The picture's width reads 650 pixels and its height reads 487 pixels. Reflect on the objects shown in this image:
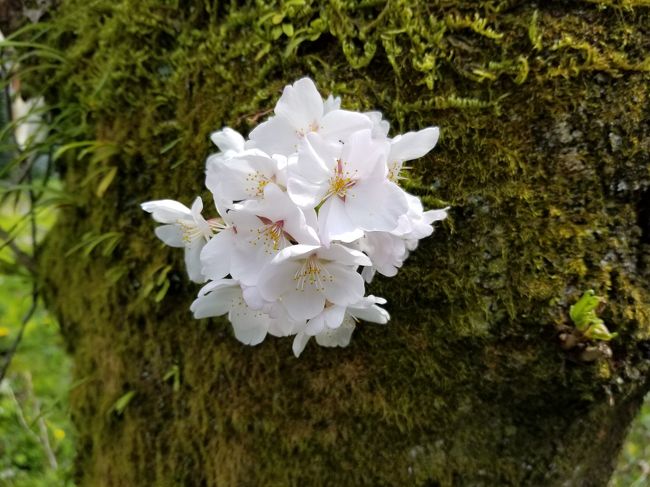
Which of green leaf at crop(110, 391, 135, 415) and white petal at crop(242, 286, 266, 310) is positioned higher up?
white petal at crop(242, 286, 266, 310)

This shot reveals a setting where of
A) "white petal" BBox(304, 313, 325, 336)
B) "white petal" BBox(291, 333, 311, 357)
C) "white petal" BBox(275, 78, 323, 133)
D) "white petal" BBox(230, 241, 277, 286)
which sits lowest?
"white petal" BBox(291, 333, 311, 357)

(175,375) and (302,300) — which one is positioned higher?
(302,300)

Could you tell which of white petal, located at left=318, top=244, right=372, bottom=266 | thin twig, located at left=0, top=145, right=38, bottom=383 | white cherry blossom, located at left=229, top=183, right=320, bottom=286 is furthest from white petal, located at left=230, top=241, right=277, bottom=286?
thin twig, located at left=0, top=145, right=38, bottom=383

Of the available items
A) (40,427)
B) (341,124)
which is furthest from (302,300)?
(40,427)

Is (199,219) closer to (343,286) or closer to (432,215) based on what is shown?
(343,286)

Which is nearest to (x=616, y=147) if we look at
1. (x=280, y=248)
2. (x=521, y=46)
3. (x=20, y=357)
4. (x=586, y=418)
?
(x=521, y=46)

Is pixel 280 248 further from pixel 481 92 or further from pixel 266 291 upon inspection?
pixel 481 92

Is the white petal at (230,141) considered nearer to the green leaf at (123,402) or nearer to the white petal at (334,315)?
the white petal at (334,315)

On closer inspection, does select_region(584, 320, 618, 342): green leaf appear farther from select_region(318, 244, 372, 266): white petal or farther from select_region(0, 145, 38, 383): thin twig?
select_region(0, 145, 38, 383): thin twig
